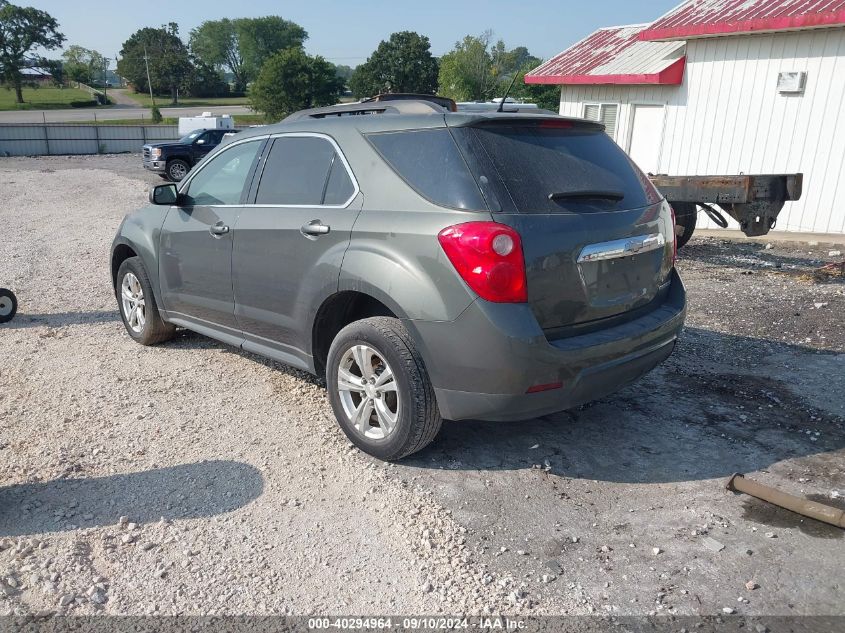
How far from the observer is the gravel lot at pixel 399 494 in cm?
282

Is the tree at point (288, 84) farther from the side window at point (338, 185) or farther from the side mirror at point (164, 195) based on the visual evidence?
the side window at point (338, 185)

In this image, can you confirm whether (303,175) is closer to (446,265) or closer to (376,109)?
(376,109)

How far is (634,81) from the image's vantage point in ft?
44.4

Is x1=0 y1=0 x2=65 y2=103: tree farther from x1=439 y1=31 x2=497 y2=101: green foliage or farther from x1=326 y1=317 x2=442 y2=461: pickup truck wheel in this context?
x1=326 y1=317 x2=442 y2=461: pickup truck wheel

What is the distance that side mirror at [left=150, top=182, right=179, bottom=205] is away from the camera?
16.6 ft

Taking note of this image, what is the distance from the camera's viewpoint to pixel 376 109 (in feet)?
14.3

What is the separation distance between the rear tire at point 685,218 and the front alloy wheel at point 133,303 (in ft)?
21.1

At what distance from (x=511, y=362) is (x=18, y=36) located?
308ft

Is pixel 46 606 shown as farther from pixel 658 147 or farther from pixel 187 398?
pixel 658 147

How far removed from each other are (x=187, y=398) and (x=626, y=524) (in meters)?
2.99

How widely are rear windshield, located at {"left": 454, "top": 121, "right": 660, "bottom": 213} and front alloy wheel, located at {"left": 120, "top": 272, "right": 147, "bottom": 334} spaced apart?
11.2 ft

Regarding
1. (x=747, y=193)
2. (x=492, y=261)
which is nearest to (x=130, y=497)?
(x=492, y=261)

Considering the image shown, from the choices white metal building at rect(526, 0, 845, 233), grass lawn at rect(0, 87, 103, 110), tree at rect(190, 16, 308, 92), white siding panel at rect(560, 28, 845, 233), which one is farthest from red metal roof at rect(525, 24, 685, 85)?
tree at rect(190, 16, 308, 92)

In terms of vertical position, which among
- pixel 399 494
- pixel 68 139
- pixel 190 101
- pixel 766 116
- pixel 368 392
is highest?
pixel 190 101
